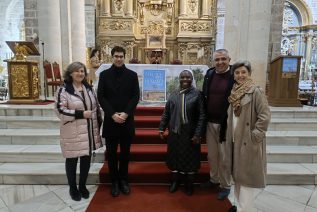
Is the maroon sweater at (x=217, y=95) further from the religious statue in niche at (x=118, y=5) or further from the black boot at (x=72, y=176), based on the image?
the religious statue in niche at (x=118, y=5)

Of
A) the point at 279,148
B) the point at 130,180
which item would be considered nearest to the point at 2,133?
the point at 130,180

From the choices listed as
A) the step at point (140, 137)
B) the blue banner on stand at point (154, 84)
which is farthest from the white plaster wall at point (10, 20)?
the step at point (140, 137)

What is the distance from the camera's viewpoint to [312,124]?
5.16 meters

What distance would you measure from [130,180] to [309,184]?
251 cm

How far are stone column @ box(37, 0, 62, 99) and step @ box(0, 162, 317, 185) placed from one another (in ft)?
16.6

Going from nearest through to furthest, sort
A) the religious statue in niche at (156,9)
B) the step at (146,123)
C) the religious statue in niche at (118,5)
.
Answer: the step at (146,123)
the religious statue in niche at (118,5)
the religious statue in niche at (156,9)

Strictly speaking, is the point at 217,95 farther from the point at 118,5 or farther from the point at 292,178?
the point at 118,5

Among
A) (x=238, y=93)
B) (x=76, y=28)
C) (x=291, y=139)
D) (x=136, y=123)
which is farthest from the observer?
(x=76, y=28)

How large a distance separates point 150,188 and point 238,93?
5.95 ft

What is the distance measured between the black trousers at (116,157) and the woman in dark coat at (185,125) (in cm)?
48

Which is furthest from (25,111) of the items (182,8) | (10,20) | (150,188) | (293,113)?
(10,20)

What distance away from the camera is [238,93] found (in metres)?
2.62

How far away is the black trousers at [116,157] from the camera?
324 centimetres

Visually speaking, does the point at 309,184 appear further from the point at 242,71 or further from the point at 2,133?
the point at 2,133
